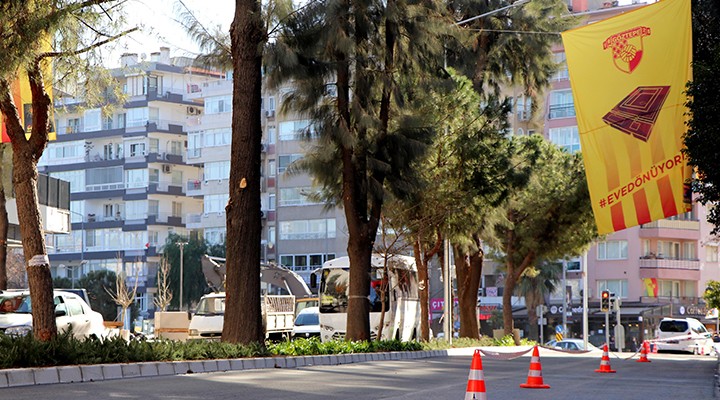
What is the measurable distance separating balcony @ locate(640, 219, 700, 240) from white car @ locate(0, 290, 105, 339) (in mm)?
68931

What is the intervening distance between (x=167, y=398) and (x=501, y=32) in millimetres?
32564

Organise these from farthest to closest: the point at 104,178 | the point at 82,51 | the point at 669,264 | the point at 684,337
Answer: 1. the point at 104,178
2. the point at 669,264
3. the point at 684,337
4. the point at 82,51

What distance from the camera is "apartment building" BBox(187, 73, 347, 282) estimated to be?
3812 inches

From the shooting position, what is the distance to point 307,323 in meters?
47.7

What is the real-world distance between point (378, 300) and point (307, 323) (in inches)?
201

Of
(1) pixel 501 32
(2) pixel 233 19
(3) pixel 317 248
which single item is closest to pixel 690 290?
(3) pixel 317 248

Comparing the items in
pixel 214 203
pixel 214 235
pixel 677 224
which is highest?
pixel 214 203

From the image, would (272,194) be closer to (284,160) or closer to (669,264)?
(284,160)

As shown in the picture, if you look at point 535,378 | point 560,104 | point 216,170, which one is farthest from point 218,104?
point 535,378

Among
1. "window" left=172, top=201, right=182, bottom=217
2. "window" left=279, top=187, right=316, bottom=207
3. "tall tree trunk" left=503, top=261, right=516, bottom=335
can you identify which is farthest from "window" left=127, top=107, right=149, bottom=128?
"tall tree trunk" left=503, top=261, right=516, bottom=335

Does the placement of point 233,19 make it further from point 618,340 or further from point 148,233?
point 148,233

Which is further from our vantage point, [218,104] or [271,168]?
[218,104]

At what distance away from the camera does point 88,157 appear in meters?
114

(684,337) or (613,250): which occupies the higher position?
(613,250)
